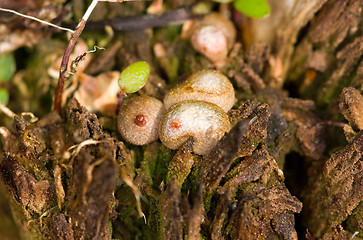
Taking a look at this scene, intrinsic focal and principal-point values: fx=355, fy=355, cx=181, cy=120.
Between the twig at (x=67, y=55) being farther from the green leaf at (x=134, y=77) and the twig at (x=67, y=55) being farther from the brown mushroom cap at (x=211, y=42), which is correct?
the brown mushroom cap at (x=211, y=42)

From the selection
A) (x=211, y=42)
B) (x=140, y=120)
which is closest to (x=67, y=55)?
(x=140, y=120)

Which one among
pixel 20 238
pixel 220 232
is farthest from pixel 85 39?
pixel 220 232

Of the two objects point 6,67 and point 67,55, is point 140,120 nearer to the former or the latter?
point 67,55

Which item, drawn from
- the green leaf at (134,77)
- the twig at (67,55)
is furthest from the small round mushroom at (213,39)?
the twig at (67,55)

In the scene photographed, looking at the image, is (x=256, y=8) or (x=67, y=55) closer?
(x=67, y=55)

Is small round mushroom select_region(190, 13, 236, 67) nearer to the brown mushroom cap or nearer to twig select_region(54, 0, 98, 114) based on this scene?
the brown mushroom cap

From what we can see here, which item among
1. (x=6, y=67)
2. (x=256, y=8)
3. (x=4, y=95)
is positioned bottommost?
(x=4, y=95)

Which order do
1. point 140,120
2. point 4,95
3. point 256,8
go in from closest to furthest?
point 140,120 → point 256,8 → point 4,95
